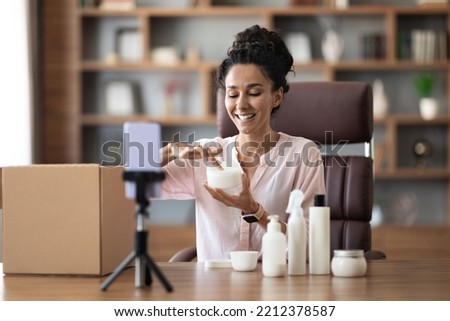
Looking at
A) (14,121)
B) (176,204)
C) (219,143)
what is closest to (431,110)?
(176,204)

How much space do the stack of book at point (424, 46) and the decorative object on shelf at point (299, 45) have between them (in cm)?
59

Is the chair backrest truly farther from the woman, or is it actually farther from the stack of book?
the stack of book

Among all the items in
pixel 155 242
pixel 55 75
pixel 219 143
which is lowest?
pixel 155 242

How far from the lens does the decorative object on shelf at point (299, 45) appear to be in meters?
5.32

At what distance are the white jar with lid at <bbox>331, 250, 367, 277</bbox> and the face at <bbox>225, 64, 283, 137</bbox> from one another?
678 mm

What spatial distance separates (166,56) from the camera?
532 cm

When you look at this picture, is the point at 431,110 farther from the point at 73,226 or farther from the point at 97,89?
the point at 73,226

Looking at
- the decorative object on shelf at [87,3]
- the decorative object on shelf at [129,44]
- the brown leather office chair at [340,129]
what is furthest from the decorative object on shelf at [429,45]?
the brown leather office chair at [340,129]

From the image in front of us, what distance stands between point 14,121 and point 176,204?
4.19 feet

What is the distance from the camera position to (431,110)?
5.21 meters

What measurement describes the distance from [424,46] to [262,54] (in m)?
3.10

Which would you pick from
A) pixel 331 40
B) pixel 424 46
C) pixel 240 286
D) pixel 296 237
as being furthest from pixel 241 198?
pixel 424 46

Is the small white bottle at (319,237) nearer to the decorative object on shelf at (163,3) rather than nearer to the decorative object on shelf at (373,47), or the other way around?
the decorative object on shelf at (373,47)

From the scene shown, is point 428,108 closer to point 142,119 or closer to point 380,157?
point 380,157
